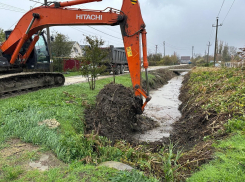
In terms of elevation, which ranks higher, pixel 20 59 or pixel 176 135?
pixel 20 59

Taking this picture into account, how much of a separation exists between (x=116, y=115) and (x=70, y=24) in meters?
3.42

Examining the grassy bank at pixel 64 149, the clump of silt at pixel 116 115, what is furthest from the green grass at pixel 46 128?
the clump of silt at pixel 116 115

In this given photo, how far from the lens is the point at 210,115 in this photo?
21.3 feet

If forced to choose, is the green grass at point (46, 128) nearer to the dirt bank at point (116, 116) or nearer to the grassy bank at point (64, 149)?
the grassy bank at point (64, 149)

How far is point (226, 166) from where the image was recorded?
329 cm

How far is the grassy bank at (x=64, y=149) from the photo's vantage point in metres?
3.01

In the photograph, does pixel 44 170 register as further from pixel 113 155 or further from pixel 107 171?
pixel 113 155

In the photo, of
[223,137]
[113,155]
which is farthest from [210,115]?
[113,155]

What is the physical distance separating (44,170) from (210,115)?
5112 mm

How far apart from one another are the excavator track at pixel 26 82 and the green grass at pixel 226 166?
6.86 metres

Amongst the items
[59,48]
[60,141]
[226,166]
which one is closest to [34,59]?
[60,141]

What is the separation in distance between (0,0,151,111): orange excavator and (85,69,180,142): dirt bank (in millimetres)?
566

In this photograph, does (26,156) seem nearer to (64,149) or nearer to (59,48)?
(64,149)

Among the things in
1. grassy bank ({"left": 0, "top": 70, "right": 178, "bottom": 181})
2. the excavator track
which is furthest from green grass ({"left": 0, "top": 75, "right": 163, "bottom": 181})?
the excavator track
